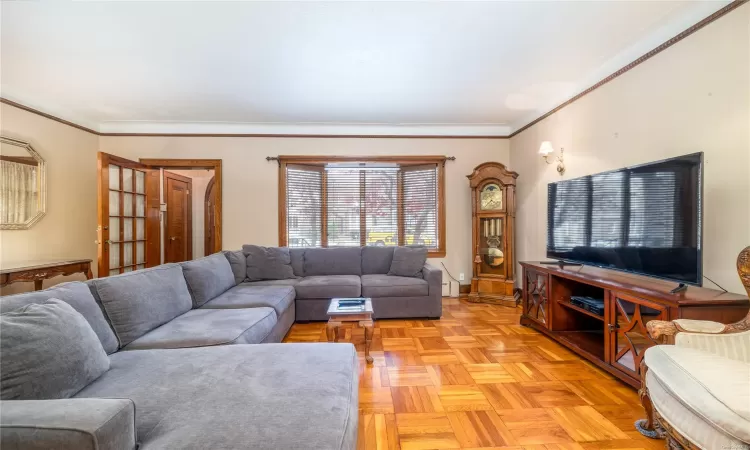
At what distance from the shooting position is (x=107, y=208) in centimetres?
344

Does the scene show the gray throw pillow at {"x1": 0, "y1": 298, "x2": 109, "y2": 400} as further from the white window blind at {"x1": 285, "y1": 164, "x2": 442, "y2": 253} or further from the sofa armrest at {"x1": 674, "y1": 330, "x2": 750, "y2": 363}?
the white window blind at {"x1": 285, "y1": 164, "x2": 442, "y2": 253}

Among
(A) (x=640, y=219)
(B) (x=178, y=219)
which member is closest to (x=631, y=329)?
(A) (x=640, y=219)

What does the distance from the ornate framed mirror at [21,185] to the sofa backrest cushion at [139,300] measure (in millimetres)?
2233

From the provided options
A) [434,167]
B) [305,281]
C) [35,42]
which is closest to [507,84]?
[434,167]

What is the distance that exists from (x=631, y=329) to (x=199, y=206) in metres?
6.54

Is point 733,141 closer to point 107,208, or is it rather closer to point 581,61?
point 581,61

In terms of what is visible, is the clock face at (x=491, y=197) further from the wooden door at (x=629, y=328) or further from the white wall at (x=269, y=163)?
the wooden door at (x=629, y=328)

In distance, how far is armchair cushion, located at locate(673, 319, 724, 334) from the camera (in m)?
1.41

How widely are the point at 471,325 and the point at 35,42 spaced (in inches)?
173

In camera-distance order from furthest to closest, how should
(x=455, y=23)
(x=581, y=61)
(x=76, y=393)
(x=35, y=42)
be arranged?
(x=581, y=61) < (x=35, y=42) < (x=455, y=23) < (x=76, y=393)

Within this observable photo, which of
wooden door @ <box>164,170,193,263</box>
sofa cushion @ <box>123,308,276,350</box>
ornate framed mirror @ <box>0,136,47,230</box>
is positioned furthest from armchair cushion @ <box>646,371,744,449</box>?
wooden door @ <box>164,170,193,263</box>

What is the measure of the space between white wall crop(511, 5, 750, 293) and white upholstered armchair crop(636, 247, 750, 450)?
625mm

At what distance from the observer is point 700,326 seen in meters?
1.44

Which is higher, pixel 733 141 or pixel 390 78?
pixel 390 78
